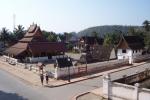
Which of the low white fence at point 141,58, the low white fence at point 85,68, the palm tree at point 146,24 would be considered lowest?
the low white fence at point 85,68

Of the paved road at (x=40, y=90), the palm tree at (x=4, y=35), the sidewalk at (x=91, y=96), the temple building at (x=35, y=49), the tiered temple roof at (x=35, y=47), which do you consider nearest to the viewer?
the sidewalk at (x=91, y=96)

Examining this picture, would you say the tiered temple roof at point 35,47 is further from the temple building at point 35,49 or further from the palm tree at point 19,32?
the palm tree at point 19,32

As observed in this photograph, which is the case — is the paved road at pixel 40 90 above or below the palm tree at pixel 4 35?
below

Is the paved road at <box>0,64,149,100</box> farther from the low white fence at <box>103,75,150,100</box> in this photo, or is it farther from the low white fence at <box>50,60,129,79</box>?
the low white fence at <box>103,75,150,100</box>

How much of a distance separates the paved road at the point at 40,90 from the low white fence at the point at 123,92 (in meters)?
3.51

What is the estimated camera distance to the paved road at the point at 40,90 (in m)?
21.9

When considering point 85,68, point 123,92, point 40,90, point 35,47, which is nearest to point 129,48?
point 85,68

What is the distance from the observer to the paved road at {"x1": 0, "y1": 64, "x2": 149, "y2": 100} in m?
21.9

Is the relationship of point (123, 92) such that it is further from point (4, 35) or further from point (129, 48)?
point (4, 35)

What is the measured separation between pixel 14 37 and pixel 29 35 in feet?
73.3

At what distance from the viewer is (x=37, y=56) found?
47.1 meters

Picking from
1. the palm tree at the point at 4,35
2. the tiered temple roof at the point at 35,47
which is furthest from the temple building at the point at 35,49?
the palm tree at the point at 4,35

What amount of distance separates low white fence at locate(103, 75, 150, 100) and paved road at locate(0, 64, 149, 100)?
351 centimetres

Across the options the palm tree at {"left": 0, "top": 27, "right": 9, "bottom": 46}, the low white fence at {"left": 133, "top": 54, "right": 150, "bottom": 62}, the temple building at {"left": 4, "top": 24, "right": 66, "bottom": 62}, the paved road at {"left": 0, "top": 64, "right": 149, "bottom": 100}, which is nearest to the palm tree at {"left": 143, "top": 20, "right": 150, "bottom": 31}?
the low white fence at {"left": 133, "top": 54, "right": 150, "bottom": 62}
